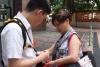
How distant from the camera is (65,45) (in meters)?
4.01

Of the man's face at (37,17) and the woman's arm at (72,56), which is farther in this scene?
the woman's arm at (72,56)

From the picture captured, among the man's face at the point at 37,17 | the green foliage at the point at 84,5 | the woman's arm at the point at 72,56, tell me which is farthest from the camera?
the green foliage at the point at 84,5

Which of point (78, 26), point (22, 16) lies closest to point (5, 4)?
point (78, 26)

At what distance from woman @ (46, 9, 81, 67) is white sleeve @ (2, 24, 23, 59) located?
883mm

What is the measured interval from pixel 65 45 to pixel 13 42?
1095 millimetres

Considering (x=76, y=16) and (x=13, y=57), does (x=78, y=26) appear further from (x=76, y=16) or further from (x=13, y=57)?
(x=13, y=57)

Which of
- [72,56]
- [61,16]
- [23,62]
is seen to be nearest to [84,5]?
[61,16]

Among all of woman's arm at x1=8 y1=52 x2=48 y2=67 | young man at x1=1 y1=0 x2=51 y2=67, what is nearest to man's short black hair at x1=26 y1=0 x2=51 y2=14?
young man at x1=1 y1=0 x2=51 y2=67

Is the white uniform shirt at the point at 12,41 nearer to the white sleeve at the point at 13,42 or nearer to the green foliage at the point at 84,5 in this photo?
the white sleeve at the point at 13,42

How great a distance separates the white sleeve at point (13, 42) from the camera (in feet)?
9.93

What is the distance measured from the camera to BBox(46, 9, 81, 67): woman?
3926 millimetres

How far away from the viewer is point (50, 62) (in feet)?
12.7

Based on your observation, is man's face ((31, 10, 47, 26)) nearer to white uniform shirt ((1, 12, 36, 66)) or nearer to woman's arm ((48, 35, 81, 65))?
white uniform shirt ((1, 12, 36, 66))

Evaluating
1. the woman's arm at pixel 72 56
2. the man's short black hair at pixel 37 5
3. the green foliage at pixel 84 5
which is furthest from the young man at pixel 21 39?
the green foliage at pixel 84 5
